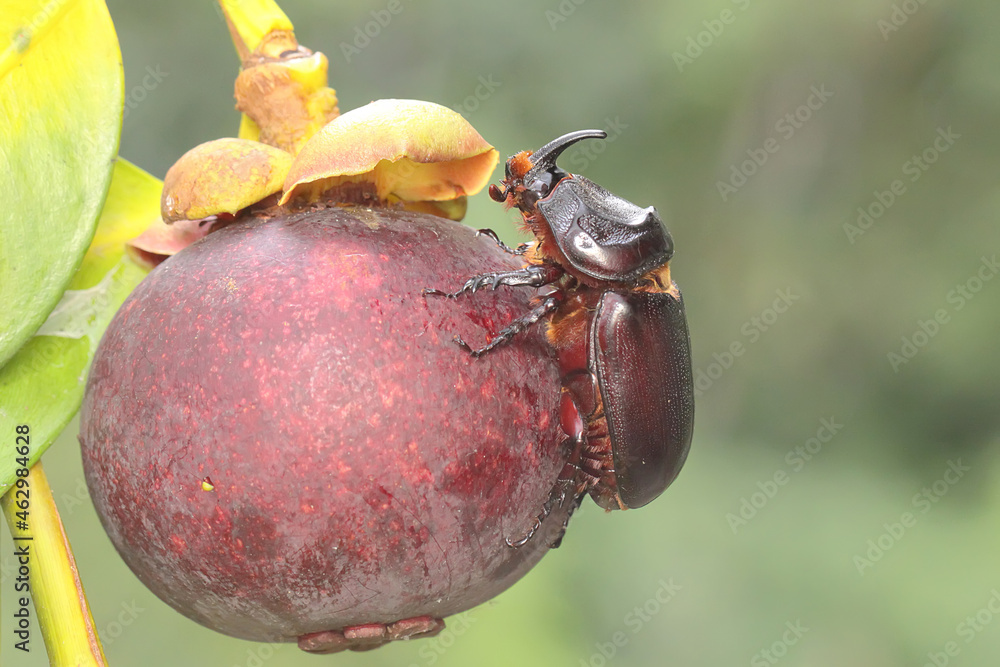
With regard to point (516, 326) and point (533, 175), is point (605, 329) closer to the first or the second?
point (516, 326)

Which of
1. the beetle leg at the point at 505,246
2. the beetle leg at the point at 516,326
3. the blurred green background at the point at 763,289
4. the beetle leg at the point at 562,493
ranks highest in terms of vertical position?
the beetle leg at the point at 516,326

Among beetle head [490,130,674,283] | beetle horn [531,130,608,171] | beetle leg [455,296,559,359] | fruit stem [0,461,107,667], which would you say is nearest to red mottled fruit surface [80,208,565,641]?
beetle leg [455,296,559,359]

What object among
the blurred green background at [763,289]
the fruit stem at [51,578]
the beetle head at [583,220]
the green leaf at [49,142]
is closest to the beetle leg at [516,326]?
the beetle head at [583,220]

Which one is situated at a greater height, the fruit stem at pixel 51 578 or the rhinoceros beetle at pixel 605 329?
the rhinoceros beetle at pixel 605 329

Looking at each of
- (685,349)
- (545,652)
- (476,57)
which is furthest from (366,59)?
(685,349)

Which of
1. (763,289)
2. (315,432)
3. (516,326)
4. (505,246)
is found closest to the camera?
(315,432)

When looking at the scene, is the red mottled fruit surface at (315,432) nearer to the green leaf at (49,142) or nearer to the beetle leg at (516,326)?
the beetle leg at (516,326)

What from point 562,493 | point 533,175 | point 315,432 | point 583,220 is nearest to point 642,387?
point 562,493
